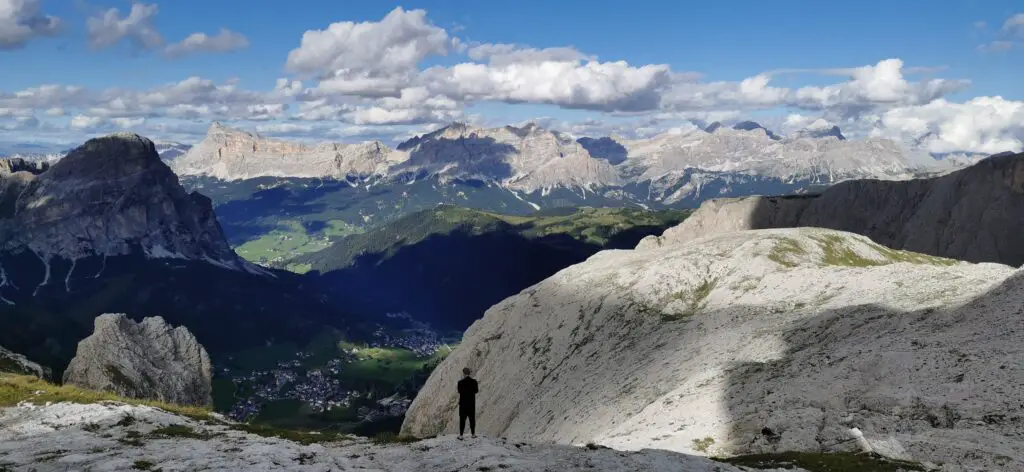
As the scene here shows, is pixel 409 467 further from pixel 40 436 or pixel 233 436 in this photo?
pixel 40 436

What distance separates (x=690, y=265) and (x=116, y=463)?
243 ft

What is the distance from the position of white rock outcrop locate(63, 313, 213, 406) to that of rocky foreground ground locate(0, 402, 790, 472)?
42.1 metres

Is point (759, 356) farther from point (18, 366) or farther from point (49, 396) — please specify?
point (18, 366)

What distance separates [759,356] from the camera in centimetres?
5350

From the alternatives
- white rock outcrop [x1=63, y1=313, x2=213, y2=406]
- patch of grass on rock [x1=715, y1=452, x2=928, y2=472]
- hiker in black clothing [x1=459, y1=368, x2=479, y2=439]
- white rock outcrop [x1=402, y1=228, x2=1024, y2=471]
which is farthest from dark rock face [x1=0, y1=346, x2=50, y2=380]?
patch of grass on rock [x1=715, y1=452, x2=928, y2=472]

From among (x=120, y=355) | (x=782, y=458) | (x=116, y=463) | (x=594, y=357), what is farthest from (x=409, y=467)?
(x=120, y=355)

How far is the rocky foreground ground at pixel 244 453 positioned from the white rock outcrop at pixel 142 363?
42.1 m

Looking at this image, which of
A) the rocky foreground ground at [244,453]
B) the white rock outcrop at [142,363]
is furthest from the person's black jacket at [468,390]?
the white rock outcrop at [142,363]

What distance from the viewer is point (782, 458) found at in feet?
97.5

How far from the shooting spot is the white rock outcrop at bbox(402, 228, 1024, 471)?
34.8m

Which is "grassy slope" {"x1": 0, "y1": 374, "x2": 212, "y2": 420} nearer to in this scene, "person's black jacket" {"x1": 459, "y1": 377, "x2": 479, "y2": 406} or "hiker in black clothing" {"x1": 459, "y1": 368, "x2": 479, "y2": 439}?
"hiker in black clothing" {"x1": 459, "y1": 368, "x2": 479, "y2": 439}

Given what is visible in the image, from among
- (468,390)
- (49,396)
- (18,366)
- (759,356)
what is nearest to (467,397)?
(468,390)

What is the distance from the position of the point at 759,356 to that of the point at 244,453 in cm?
4166

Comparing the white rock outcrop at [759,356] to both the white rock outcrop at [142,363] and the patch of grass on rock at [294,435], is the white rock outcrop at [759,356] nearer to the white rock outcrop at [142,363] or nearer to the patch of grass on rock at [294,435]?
the patch of grass on rock at [294,435]
